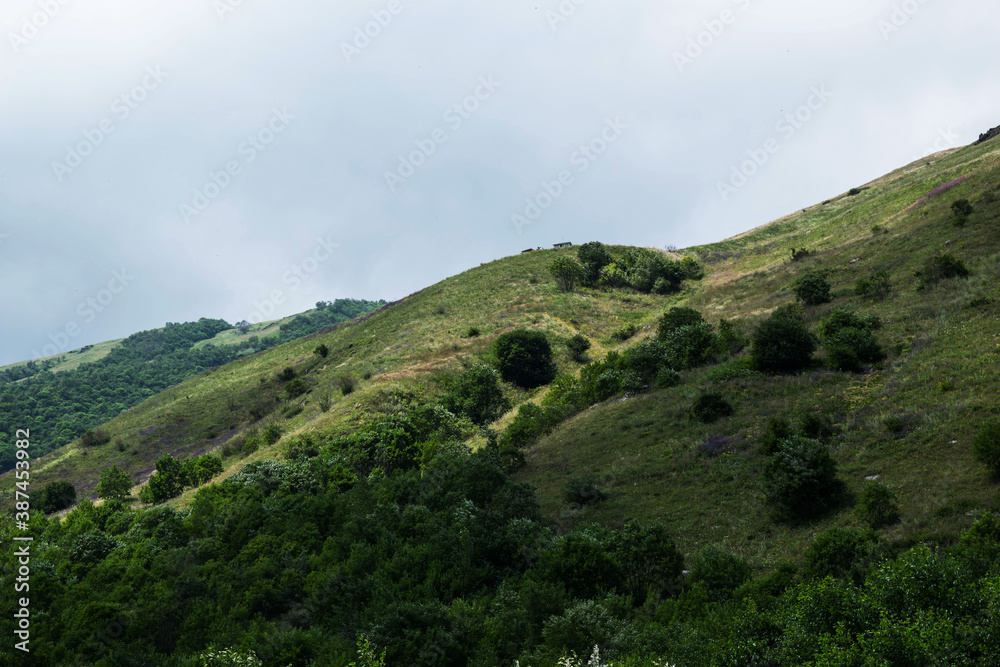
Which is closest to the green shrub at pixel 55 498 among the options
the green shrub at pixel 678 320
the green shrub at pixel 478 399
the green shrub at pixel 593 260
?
the green shrub at pixel 478 399

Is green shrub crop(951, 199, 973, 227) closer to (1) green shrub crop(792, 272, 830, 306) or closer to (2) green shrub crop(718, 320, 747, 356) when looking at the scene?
(1) green shrub crop(792, 272, 830, 306)

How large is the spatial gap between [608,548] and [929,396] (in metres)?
13.1

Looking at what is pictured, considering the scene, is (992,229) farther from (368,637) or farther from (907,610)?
(368,637)

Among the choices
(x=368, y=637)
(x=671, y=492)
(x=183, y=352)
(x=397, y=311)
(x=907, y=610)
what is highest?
(x=183, y=352)

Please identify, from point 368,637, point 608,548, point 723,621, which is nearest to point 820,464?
point 608,548

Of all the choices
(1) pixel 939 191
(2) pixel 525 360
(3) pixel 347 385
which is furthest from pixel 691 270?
(3) pixel 347 385

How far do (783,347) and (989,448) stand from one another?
12.5 meters

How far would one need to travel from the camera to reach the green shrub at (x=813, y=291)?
107ft

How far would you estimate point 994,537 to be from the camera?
9.79 meters

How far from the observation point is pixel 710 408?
23984mm

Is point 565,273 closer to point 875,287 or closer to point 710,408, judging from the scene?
point 875,287

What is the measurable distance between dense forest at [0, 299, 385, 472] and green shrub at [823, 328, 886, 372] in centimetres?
11022

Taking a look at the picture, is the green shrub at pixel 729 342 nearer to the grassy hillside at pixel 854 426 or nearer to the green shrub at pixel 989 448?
the grassy hillside at pixel 854 426

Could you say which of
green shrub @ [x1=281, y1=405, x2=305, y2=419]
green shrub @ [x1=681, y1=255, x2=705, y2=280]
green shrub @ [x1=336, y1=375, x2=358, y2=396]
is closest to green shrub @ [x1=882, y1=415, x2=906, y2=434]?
green shrub @ [x1=336, y1=375, x2=358, y2=396]
